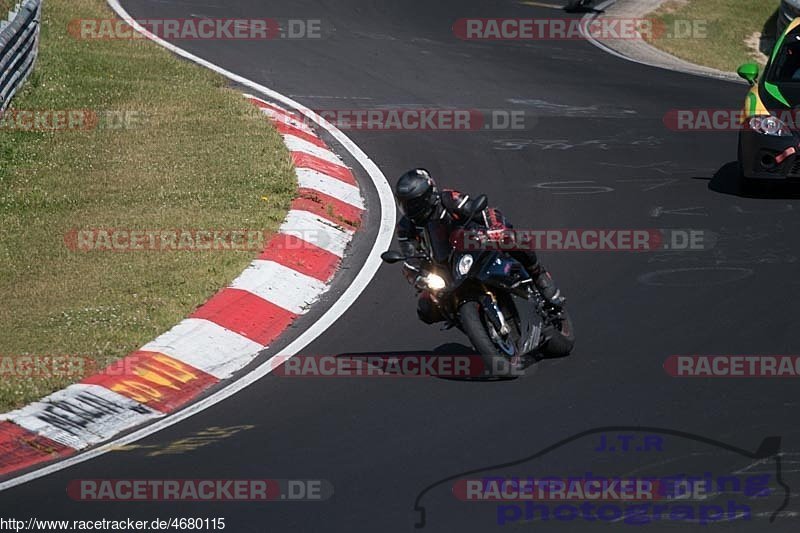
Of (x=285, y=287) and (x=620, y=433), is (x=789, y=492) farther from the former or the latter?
(x=285, y=287)

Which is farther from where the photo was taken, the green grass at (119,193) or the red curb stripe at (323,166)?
the red curb stripe at (323,166)

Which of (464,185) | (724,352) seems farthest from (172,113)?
(724,352)

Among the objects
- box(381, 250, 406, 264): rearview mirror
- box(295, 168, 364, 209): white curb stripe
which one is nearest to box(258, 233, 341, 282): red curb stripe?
box(295, 168, 364, 209): white curb stripe

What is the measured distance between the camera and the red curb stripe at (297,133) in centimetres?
1474

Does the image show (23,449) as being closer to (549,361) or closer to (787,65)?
(549,361)

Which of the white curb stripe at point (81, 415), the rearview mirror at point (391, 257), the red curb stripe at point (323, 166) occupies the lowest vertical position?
the white curb stripe at point (81, 415)

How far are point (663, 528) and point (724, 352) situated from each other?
2.93m

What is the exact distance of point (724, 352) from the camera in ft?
29.9

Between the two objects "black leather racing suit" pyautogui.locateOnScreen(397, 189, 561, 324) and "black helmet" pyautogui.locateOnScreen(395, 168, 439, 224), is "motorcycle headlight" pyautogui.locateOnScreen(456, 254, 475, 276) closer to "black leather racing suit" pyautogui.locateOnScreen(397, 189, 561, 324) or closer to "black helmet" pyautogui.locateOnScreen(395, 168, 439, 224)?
"black leather racing suit" pyautogui.locateOnScreen(397, 189, 561, 324)

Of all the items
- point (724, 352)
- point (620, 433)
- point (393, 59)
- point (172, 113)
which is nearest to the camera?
point (620, 433)

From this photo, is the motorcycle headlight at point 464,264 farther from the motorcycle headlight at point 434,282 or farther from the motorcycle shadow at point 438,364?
the motorcycle shadow at point 438,364

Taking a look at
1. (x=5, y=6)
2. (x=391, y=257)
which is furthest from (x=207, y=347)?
(x=5, y=6)

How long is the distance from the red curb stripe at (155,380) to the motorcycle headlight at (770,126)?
639 cm

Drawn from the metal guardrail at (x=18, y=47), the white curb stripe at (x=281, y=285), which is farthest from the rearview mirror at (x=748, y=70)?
the metal guardrail at (x=18, y=47)
